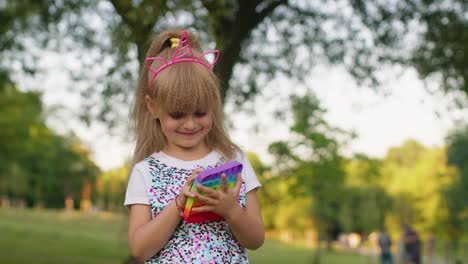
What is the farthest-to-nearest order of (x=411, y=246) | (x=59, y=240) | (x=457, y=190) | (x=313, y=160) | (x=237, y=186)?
(x=457, y=190), (x=59, y=240), (x=313, y=160), (x=411, y=246), (x=237, y=186)

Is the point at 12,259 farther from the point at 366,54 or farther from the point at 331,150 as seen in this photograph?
the point at 331,150

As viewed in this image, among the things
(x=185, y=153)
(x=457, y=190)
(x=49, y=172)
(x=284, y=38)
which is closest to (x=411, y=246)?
(x=284, y=38)

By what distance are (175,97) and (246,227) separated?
54cm

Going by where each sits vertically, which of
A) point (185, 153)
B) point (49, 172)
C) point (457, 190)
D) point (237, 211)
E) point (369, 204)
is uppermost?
point (49, 172)

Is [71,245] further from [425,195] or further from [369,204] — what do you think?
[425,195]

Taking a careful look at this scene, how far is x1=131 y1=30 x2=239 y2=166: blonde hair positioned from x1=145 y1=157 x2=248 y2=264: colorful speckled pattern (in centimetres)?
22

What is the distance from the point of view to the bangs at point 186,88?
209 centimetres

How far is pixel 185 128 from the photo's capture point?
2148mm

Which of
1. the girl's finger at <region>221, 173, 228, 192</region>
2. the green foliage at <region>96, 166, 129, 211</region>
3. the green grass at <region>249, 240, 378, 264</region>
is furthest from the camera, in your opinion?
the green foliage at <region>96, 166, 129, 211</region>

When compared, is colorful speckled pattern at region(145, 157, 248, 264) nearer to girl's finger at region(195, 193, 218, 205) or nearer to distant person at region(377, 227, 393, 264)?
girl's finger at region(195, 193, 218, 205)

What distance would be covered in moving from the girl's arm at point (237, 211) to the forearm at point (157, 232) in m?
0.09

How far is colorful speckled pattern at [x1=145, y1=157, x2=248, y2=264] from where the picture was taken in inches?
81.3

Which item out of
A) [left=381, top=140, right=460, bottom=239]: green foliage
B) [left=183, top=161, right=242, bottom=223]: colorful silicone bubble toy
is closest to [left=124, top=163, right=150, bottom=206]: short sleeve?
[left=183, top=161, right=242, bottom=223]: colorful silicone bubble toy

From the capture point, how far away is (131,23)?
→ 271 inches
